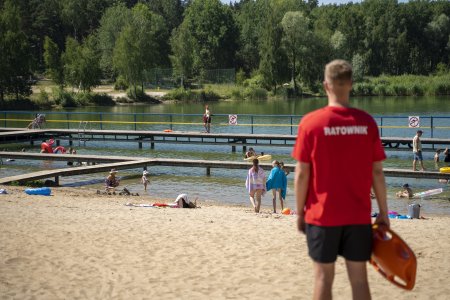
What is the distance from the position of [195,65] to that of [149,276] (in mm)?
91863

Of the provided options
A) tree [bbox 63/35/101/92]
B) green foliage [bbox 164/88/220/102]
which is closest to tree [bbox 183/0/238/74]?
green foliage [bbox 164/88/220/102]

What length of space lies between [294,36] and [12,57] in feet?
118

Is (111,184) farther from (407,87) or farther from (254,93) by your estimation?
(407,87)

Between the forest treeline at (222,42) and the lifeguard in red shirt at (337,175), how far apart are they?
71.4 meters

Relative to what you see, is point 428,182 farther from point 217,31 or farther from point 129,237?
point 217,31

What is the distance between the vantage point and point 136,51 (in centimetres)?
8531

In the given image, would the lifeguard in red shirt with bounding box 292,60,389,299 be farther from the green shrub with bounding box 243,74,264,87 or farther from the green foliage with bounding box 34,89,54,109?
the green shrub with bounding box 243,74,264,87

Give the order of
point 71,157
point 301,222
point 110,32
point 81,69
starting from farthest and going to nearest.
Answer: point 110,32 → point 81,69 → point 71,157 → point 301,222

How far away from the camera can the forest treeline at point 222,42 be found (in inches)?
3189

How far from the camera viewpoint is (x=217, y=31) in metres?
116

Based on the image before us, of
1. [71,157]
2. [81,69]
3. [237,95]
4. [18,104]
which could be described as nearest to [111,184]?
[71,157]

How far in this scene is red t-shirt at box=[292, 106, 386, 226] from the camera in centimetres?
473

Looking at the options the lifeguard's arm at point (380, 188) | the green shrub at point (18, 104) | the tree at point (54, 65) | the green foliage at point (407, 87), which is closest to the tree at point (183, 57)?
the tree at point (54, 65)

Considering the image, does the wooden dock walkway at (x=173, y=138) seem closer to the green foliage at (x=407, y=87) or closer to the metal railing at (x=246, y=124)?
the metal railing at (x=246, y=124)
